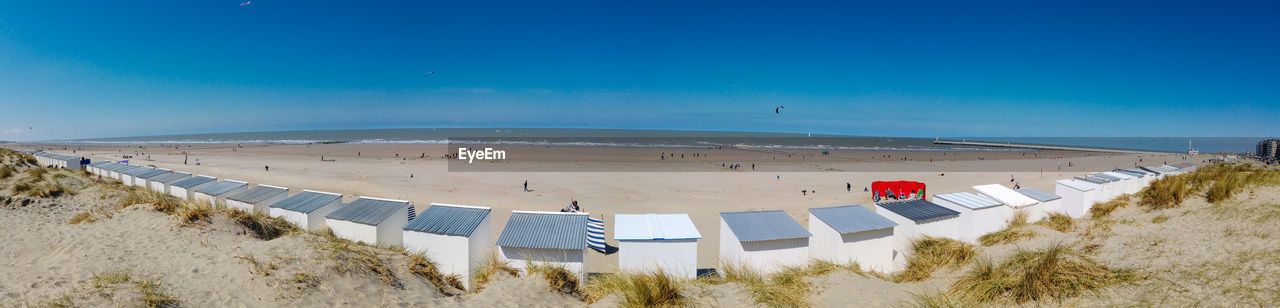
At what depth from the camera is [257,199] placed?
40.4 ft

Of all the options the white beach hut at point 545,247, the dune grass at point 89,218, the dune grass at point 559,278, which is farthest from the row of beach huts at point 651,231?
the dune grass at point 89,218

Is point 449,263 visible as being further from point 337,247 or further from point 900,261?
point 900,261

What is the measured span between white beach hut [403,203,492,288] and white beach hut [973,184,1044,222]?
13.8 m

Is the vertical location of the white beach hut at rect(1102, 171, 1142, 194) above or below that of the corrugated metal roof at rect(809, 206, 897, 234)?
above

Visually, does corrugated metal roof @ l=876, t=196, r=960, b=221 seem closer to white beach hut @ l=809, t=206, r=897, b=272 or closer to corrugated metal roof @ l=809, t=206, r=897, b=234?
corrugated metal roof @ l=809, t=206, r=897, b=234

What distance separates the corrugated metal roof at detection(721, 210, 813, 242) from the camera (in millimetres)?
Answer: 9477

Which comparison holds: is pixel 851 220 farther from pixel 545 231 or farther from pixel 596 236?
pixel 545 231

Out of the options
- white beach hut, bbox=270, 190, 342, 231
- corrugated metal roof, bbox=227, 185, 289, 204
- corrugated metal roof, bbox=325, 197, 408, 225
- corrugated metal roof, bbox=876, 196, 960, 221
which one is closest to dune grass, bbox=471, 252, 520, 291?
corrugated metal roof, bbox=325, 197, 408, 225

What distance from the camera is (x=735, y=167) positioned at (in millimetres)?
44250

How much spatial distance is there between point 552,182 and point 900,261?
938 inches

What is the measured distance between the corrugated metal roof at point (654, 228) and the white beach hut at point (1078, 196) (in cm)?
1328

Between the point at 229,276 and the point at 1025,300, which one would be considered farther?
the point at 229,276

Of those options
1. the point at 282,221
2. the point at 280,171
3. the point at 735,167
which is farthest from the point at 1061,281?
the point at 280,171

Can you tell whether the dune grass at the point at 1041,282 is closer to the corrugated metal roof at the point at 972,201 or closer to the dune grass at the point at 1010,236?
the dune grass at the point at 1010,236
